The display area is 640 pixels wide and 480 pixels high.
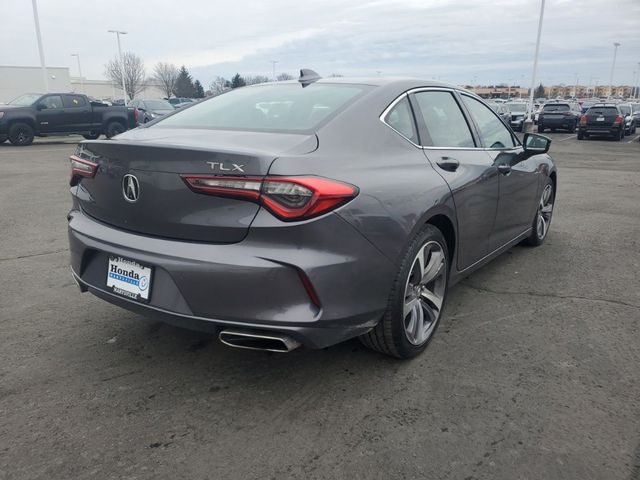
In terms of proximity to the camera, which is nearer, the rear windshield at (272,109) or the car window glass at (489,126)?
the rear windshield at (272,109)

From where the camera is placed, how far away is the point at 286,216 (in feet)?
7.83

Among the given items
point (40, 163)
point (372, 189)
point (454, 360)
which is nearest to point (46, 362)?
point (372, 189)

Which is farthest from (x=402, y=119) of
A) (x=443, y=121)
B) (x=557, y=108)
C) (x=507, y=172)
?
(x=557, y=108)

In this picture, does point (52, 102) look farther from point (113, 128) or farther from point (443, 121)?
point (443, 121)

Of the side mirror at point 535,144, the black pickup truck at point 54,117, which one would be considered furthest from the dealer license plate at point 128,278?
the black pickup truck at point 54,117

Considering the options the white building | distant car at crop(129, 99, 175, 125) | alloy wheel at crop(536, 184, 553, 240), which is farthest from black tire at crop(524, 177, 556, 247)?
the white building

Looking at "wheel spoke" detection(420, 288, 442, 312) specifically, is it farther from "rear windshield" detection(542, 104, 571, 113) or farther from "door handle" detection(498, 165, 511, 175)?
"rear windshield" detection(542, 104, 571, 113)

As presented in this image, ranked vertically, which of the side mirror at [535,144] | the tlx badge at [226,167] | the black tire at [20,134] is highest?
the tlx badge at [226,167]

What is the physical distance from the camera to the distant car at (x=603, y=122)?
24188mm

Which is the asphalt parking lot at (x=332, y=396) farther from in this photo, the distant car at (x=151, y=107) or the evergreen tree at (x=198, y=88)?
the evergreen tree at (x=198, y=88)

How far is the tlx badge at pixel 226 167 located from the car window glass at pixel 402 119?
106cm

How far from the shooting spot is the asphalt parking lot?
7.63ft

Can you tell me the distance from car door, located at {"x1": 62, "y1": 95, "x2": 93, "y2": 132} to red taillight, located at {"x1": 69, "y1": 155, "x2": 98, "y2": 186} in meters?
17.4

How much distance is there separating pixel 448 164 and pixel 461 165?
190 millimetres
